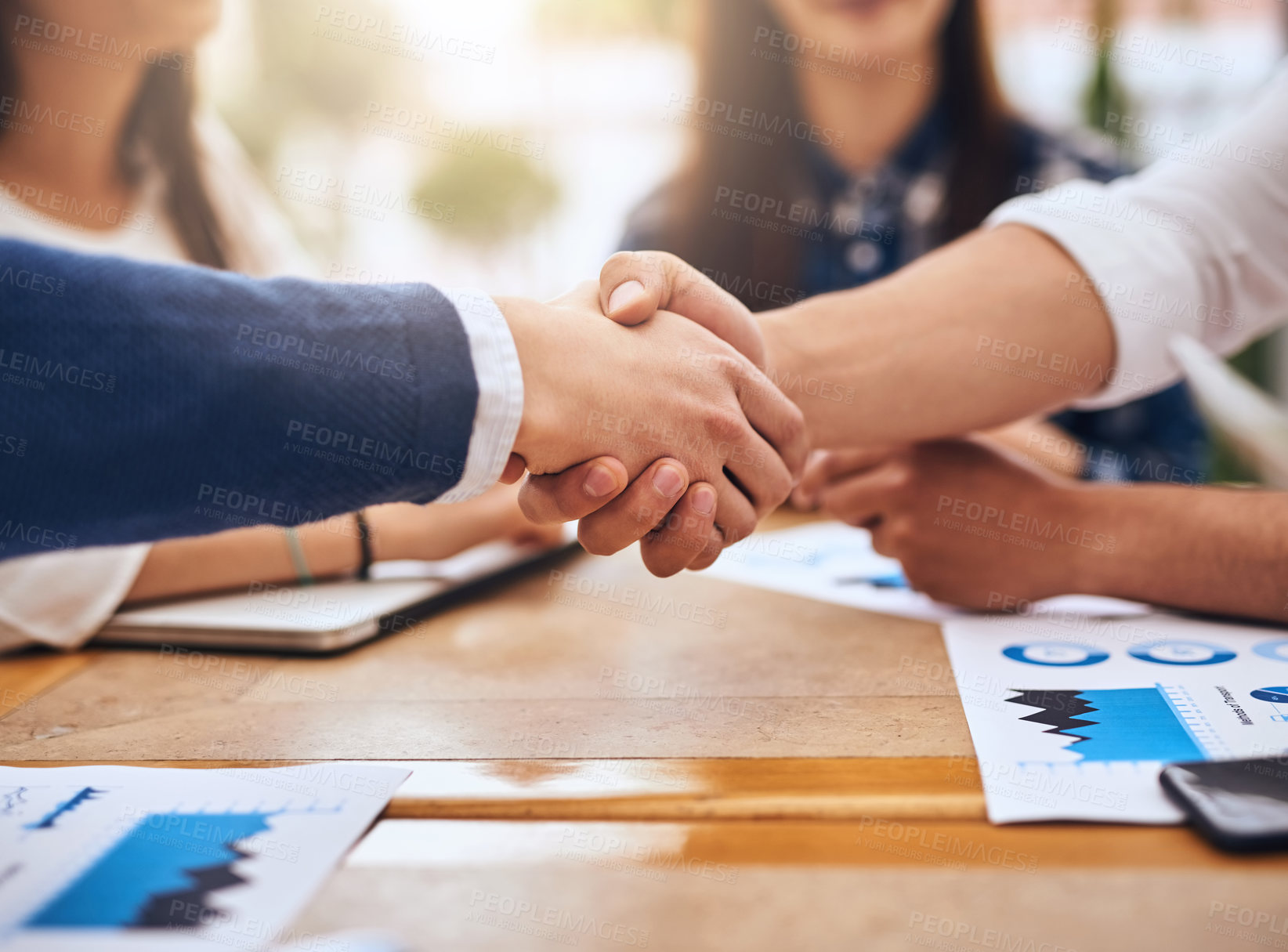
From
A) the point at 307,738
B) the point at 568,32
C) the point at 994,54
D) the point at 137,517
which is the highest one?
the point at 568,32

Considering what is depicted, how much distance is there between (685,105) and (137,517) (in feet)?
4.41

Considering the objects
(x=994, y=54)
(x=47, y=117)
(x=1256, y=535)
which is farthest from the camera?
(x=994, y=54)

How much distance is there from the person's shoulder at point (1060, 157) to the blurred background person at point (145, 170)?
1022mm

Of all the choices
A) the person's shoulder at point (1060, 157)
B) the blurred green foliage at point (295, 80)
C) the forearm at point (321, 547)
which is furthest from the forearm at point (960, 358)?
the blurred green foliage at point (295, 80)

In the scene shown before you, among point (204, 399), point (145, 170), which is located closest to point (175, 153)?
point (145, 170)

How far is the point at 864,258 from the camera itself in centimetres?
150

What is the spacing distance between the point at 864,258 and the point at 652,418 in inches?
36.8

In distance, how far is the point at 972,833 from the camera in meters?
0.40

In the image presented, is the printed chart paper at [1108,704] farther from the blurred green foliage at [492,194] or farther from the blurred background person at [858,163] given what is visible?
the blurred green foliage at [492,194]

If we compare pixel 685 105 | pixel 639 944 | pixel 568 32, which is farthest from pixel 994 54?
pixel 568 32

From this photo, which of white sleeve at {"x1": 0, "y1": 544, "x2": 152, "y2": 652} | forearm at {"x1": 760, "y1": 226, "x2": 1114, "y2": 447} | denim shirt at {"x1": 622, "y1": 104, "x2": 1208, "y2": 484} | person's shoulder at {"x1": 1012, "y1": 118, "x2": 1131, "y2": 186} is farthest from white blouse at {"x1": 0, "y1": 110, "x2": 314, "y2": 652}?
person's shoulder at {"x1": 1012, "y1": 118, "x2": 1131, "y2": 186}

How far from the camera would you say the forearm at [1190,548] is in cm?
65

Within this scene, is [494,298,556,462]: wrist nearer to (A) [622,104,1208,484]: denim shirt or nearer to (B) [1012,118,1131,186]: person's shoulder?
(A) [622,104,1208,484]: denim shirt

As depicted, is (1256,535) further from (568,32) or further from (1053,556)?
(568,32)
